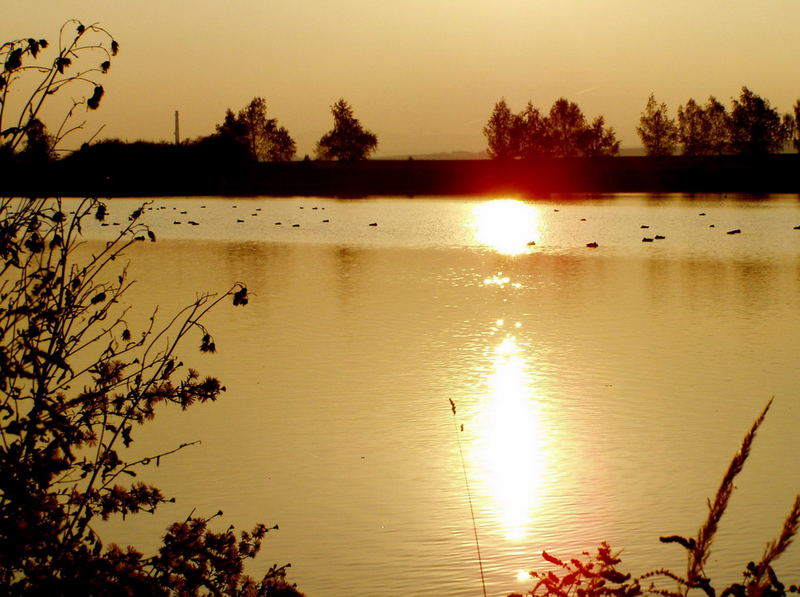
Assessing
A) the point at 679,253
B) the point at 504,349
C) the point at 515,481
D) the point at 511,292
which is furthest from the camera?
the point at 679,253

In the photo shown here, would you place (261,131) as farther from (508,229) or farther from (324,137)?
(508,229)

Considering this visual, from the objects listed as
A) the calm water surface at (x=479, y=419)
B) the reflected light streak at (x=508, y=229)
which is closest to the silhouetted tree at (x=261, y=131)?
the reflected light streak at (x=508, y=229)

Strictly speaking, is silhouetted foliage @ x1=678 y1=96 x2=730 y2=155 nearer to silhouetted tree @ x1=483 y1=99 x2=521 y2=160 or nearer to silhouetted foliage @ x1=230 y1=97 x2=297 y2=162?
silhouetted tree @ x1=483 y1=99 x2=521 y2=160

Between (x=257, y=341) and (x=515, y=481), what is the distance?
26.5ft

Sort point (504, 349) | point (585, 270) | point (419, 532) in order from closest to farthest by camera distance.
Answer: point (419, 532)
point (504, 349)
point (585, 270)

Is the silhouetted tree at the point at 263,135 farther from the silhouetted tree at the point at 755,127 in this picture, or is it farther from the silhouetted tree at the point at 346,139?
the silhouetted tree at the point at 755,127

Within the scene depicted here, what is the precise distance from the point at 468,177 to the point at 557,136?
4473 centimetres

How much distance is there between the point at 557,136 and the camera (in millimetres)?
156375

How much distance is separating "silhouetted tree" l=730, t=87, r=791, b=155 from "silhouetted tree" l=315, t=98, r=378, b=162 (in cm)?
5116

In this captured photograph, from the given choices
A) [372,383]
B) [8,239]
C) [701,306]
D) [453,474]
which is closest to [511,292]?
[701,306]

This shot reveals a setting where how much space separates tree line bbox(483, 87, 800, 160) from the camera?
137m

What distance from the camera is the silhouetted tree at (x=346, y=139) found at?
154m

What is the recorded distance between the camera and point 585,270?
2869 cm

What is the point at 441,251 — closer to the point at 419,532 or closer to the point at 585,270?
the point at 585,270
